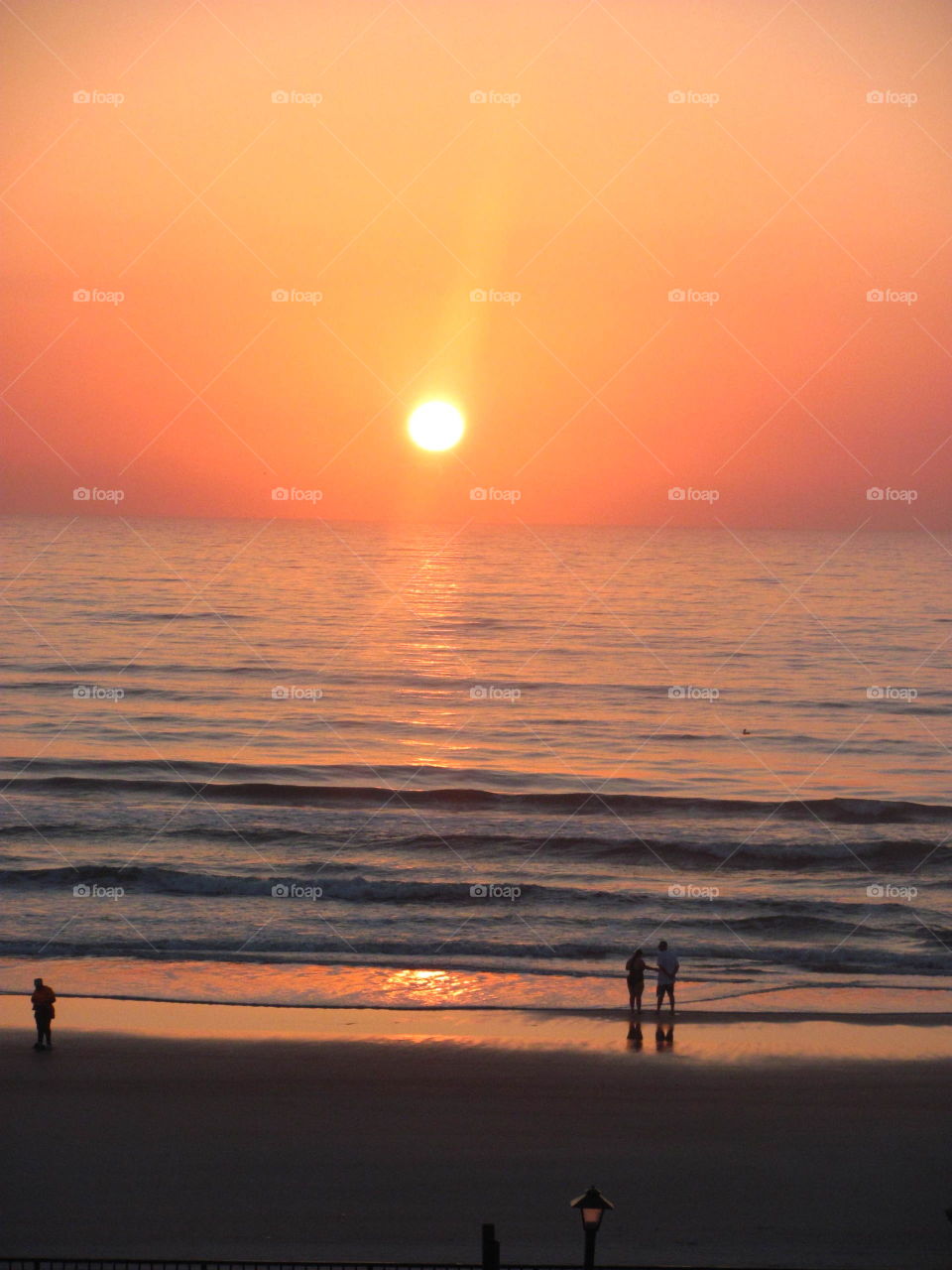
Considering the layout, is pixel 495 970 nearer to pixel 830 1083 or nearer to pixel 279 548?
pixel 830 1083

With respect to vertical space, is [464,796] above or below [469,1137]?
above

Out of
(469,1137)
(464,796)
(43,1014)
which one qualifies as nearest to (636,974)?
(469,1137)

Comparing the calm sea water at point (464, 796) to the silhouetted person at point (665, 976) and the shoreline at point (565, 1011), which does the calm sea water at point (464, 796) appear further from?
the silhouetted person at point (665, 976)

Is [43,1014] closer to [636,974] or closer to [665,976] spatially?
[636,974]

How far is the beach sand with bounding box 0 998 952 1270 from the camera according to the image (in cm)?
1052

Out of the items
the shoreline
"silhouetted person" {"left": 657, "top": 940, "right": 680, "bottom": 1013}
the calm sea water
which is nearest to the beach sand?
the shoreline

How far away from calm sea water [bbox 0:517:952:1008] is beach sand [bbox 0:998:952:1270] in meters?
2.73

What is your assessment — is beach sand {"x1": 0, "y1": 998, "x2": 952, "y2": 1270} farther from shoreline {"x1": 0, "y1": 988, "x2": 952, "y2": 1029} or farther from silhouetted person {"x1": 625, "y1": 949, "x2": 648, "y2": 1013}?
silhouetted person {"x1": 625, "y1": 949, "x2": 648, "y2": 1013}

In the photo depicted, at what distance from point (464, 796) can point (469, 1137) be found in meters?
22.5

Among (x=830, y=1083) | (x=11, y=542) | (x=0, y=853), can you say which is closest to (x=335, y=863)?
(x=0, y=853)

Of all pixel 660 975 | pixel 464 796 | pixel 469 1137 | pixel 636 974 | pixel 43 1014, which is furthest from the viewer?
pixel 464 796

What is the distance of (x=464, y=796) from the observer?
3534 centimetres

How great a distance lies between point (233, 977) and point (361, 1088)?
6198mm

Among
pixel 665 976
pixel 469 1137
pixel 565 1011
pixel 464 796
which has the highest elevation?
pixel 464 796
